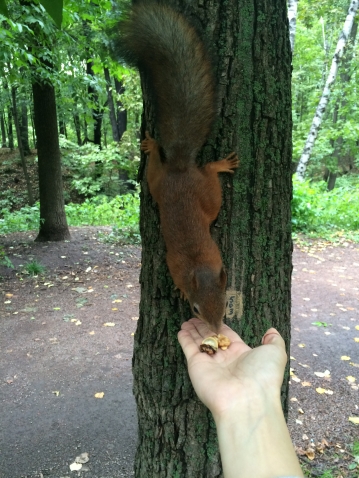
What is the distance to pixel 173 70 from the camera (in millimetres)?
2111

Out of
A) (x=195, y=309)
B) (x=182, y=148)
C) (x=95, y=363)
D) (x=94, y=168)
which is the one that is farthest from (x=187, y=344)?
(x=94, y=168)

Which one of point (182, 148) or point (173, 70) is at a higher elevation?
point (173, 70)

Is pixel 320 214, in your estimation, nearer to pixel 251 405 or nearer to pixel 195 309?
pixel 195 309

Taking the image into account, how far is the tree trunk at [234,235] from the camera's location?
6.00 feet

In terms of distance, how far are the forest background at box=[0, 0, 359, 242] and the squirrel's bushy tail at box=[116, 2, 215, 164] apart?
32cm

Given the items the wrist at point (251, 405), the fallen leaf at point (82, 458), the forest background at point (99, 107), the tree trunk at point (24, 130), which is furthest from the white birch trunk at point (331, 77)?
the tree trunk at point (24, 130)

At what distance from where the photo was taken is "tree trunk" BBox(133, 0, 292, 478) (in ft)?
6.00

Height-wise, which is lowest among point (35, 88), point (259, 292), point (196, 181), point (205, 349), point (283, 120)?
point (205, 349)

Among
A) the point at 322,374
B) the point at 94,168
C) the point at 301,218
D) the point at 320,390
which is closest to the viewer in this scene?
the point at 320,390

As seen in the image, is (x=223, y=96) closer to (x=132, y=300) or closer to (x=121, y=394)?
(x=121, y=394)

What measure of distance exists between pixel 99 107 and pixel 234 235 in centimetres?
924

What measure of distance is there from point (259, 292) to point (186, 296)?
1.27ft

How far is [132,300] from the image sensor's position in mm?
5977

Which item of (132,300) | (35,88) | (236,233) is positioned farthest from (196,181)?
(35,88)
